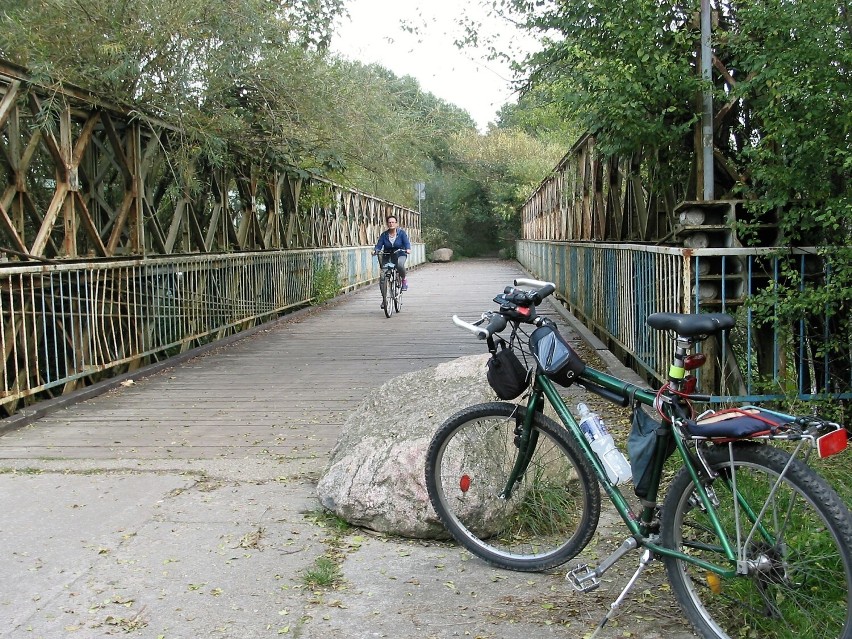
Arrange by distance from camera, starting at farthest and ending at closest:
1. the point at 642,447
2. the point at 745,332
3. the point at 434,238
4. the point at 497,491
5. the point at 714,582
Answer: the point at 434,238
the point at 745,332
the point at 497,491
the point at 642,447
the point at 714,582

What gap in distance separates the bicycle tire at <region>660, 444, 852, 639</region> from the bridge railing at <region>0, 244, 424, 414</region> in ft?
18.5

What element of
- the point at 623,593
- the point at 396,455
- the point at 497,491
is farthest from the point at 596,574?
the point at 396,455

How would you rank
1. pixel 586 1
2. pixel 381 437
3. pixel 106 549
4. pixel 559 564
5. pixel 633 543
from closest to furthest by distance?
1. pixel 633 543
2. pixel 559 564
3. pixel 106 549
4. pixel 381 437
5. pixel 586 1

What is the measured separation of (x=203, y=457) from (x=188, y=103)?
4.87 metres

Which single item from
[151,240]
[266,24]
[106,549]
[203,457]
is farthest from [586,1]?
[151,240]

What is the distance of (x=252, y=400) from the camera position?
8.09 meters

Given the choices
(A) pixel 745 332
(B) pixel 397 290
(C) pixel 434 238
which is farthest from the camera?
(C) pixel 434 238

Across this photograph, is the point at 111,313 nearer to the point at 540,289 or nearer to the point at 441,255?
the point at 540,289

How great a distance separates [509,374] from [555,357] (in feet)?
0.85

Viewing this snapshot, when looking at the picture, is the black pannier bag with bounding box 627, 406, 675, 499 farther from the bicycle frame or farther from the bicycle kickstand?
the bicycle kickstand

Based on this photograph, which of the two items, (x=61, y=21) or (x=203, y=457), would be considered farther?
(x=61, y=21)

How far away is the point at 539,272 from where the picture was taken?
83.2 feet

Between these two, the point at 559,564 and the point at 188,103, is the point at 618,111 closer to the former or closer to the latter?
the point at 559,564

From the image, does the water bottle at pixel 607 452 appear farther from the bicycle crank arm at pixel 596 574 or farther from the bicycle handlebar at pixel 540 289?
the bicycle handlebar at pixel 540 289
